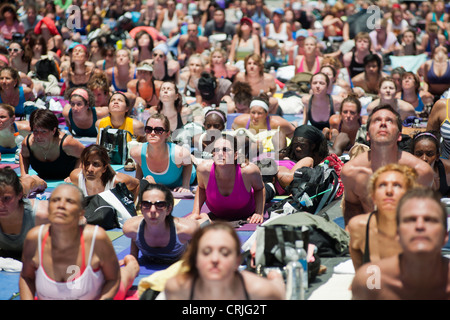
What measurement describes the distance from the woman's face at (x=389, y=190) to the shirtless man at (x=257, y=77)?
24.7 feet

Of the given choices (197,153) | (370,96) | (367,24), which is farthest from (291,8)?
(197,153)

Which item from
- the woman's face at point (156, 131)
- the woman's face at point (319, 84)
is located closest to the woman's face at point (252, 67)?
the woman's face at point (319, 84)

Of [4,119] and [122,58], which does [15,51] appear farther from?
[4,119]

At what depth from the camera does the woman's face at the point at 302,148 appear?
25.0 ft

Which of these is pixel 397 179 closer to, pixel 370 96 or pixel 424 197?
pixel 424 197

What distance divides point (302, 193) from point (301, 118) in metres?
4.75

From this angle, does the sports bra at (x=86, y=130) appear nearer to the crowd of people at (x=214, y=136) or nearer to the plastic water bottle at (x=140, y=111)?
the crowd of people at (x=214, y=136)

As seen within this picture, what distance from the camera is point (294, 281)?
4379 millimetres

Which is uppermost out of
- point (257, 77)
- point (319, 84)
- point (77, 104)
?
point (257, 77)

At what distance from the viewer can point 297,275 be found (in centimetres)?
441

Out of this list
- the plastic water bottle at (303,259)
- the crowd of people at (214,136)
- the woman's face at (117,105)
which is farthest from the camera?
the woman's face at (117,105)

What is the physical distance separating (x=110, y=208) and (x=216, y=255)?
9.73 ft

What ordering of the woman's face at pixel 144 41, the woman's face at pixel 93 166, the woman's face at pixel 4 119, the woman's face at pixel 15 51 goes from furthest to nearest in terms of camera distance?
the woman's face at pixel 144 41 → the woman's face at pixel 15 51 → the woman's face at pixel 4 119 → the woman's face at pixel 93 166

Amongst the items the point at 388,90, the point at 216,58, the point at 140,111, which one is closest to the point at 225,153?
the point at 140,111
